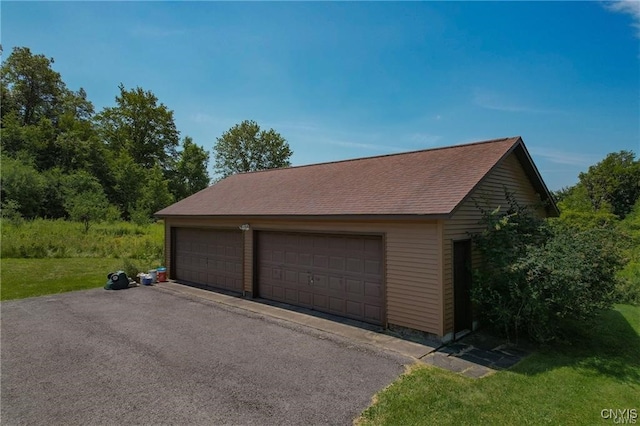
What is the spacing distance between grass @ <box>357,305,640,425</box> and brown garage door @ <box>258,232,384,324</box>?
2.69 metres

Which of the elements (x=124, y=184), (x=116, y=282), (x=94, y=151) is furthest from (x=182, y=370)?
(x=94, y=151)

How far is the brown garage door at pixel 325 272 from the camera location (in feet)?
27.6

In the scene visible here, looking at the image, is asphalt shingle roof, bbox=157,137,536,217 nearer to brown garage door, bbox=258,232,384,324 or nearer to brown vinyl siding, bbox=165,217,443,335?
brown vinyl siding, bbox=165,217,443,335

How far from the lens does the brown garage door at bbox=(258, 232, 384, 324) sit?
27.6 feet

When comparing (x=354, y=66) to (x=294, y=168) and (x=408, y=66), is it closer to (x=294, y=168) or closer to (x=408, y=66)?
(x=408, y=66)

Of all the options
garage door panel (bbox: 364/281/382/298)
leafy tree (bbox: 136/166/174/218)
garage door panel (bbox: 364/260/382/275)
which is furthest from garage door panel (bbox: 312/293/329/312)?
leafy tree (bbox: 136/166/174/218)

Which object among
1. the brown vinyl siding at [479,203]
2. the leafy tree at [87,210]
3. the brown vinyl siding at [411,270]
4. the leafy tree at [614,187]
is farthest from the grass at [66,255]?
the leafy tree at [614,187]

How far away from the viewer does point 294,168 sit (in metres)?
14.6

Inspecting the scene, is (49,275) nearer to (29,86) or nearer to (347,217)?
(347,217)

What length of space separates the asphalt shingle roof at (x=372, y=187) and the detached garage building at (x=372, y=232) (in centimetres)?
4

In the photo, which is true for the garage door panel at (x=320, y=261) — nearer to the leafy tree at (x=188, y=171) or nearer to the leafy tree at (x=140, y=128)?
the leafy tree at (x=188, y=171)

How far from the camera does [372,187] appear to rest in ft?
30.9

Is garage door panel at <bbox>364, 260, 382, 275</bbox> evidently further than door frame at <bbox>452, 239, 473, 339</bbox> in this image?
Yes

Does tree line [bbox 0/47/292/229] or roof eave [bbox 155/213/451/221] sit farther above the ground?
tree line [bbox 0/47/292/229]
